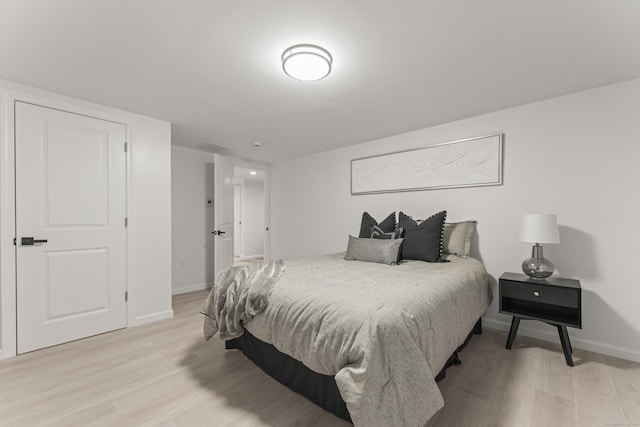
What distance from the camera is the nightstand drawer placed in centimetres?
209

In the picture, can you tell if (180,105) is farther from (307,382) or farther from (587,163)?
(587,163)

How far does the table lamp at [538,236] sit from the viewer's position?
7.19 feet

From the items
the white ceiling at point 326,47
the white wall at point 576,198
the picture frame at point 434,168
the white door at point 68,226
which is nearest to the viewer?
the white ceiling at point 326,47

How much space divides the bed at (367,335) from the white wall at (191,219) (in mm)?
2330

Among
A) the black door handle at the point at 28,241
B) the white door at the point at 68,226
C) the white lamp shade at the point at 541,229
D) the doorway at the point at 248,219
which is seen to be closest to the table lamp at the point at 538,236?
the white lamp shade at the point at 541,229

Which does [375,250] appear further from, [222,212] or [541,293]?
[222,212]

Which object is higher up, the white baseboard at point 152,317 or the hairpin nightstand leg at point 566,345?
the hairpin nightstand leg at point 566,345

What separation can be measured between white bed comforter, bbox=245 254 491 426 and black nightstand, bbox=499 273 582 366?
0.50 meters

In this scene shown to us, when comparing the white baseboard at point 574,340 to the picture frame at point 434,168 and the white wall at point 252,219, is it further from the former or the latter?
the white wall at point 252,219

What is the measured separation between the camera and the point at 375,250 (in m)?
2.66

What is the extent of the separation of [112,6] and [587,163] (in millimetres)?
3587

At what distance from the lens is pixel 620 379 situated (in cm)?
188

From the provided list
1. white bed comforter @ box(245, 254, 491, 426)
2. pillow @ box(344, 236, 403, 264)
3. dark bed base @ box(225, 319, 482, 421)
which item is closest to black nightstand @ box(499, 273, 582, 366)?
white bed comforter @ box(245, 254, 491, 426)

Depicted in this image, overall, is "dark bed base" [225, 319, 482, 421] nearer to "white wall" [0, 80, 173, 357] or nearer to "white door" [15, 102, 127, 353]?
"white wall" [0, 80, 173, 357]
